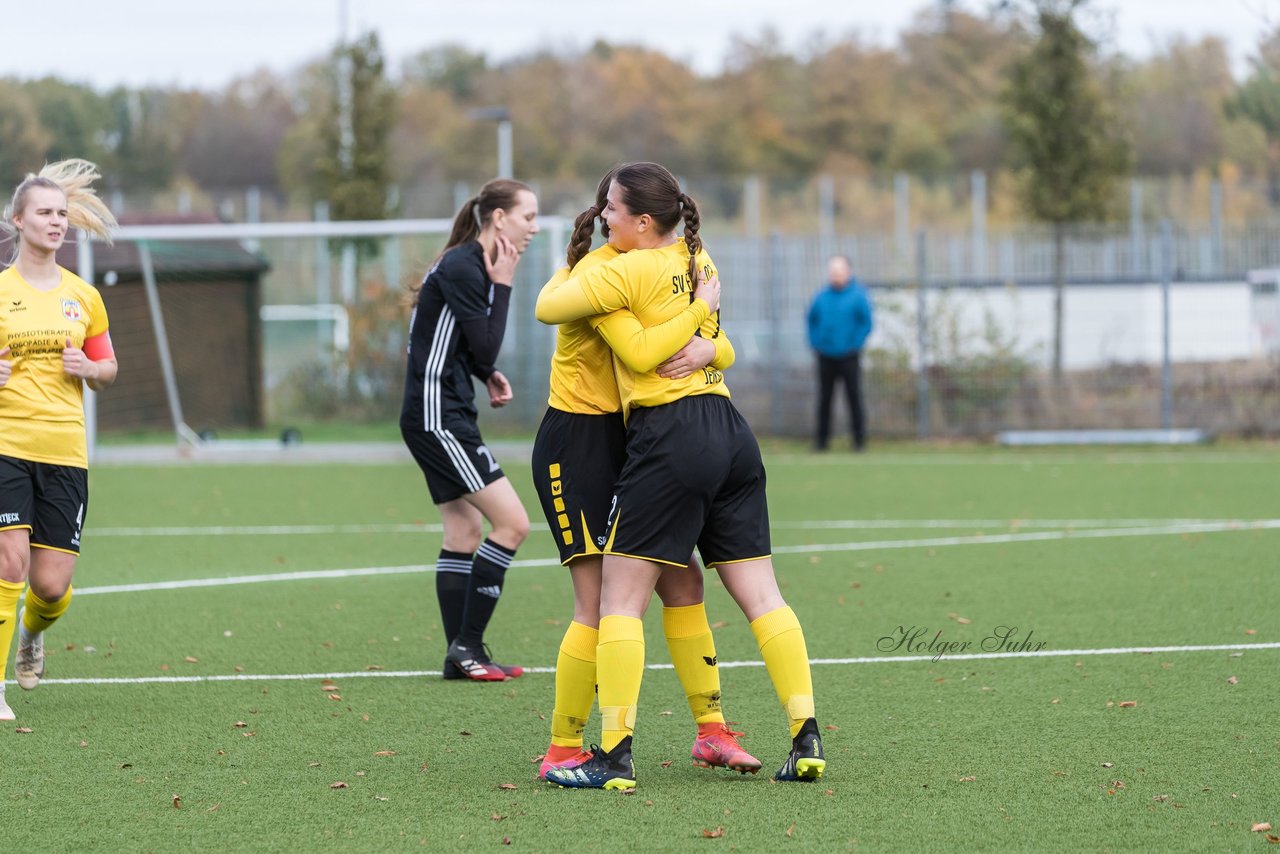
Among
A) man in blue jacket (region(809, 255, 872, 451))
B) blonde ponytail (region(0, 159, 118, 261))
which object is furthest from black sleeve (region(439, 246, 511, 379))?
man in blue jacket (region(809, 255, 872, 451))

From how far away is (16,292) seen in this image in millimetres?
5945

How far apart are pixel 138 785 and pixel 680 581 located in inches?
68.1

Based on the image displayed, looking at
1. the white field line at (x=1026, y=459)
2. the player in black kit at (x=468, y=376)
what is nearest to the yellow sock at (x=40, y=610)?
the player in black kit at (x=468, y=376)

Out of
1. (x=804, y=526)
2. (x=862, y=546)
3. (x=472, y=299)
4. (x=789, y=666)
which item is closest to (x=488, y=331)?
(x=472, y=299)

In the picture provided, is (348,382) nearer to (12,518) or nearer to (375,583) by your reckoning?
(375,583)

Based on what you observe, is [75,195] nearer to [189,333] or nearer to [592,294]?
[592,294]

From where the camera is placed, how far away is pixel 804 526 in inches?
466

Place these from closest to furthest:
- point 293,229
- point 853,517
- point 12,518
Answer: point 12,518 → point 853,517 → point 293,229

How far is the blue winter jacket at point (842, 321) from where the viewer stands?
17953 millimetres

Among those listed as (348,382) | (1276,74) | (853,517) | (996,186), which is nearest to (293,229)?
(348,382)

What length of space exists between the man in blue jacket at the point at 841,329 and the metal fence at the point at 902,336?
1594 mm

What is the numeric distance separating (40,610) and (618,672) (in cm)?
258

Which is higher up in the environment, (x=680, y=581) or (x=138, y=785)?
(x=680, y=581)

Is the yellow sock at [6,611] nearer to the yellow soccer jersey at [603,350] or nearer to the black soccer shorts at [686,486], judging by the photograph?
the yellow soccer jersey at [603,350]
